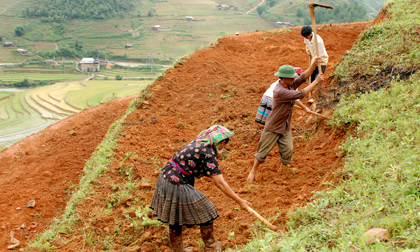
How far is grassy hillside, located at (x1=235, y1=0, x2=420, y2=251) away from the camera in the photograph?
223cm

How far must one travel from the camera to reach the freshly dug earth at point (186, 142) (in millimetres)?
3715

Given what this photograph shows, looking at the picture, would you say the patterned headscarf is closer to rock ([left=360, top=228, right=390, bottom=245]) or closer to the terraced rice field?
rock ([left=360, top=228, right=390, bottom=245])

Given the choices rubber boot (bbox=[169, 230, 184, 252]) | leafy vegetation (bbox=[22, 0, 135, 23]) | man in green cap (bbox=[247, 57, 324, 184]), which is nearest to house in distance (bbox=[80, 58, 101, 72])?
leafy vegetation (bbox=[22, 0, 135, 23])

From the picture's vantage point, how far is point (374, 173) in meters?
2.93

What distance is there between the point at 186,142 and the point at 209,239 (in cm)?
340

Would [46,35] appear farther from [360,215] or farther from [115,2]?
[360,215]

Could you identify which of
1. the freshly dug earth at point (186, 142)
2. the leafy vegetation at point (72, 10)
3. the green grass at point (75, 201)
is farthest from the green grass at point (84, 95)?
the leafy vegetation at point (72, 10)

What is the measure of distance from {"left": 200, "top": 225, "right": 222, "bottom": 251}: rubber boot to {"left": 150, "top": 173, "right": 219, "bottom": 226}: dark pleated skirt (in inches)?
5.6

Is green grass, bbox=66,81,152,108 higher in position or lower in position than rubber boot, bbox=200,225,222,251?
lower

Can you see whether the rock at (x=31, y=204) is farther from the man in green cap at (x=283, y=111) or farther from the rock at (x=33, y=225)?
the man in green cap at (x=283, y=111)

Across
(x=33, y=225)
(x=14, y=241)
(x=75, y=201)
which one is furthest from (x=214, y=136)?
(x=33, y=225)

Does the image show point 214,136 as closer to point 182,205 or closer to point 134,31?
point 182,205

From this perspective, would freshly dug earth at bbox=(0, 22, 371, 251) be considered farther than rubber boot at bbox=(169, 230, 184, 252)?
Yes

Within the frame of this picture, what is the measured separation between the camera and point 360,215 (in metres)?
2.45
